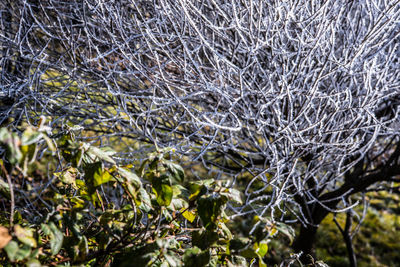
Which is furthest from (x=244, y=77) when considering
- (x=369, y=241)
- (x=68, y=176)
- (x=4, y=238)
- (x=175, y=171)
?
(x=369, y=241)

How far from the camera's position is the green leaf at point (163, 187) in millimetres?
1079

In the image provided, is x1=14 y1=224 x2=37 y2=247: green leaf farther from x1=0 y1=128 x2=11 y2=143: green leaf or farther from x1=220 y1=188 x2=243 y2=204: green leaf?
x1=220 y1=188 x2=243 y2=204: green leaf

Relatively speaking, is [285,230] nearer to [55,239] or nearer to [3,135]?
[55,239]

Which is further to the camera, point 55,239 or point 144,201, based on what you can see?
point 144,201

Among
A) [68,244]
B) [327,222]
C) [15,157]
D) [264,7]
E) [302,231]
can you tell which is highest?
[264,7]

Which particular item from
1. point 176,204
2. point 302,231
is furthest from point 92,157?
point 302,231

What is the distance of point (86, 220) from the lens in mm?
1368

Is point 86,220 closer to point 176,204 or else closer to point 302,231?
point 176,204

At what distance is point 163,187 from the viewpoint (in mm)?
1083

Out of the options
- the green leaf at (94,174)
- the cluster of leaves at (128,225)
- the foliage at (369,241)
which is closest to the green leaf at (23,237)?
the cluster of leaves at (128,225)

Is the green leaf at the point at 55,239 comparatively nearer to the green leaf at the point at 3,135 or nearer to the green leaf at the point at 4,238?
the green leaf at the point at 4,238

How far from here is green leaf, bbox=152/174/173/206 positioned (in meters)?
1.08

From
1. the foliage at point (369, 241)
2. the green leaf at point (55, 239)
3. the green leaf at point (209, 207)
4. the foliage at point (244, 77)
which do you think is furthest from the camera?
the foliage at point (369, 241)

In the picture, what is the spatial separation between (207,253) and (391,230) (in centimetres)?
555
